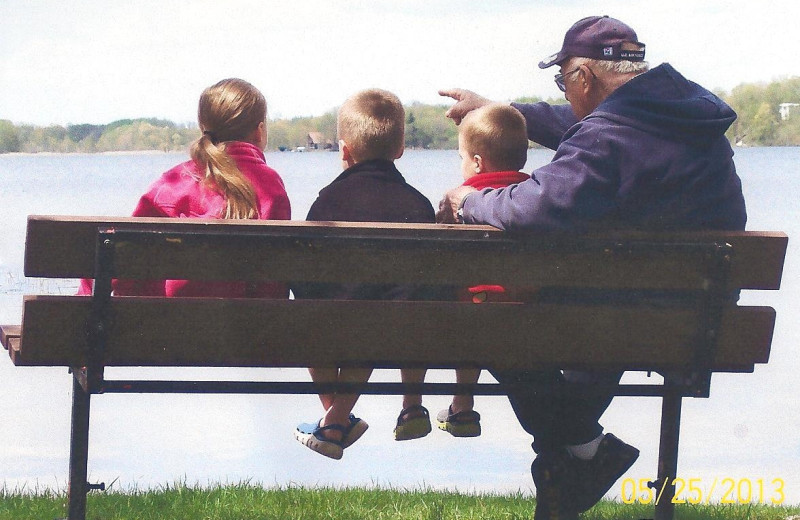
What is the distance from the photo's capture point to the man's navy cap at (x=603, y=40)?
158 inches

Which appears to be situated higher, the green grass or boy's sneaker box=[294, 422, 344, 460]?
boy's sneaker box=[294, 422, 344, 460]

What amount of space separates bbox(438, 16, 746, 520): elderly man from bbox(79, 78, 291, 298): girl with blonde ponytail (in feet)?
2.05

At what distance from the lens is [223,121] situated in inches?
167

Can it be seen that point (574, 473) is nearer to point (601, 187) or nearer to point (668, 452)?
point (668, 452)

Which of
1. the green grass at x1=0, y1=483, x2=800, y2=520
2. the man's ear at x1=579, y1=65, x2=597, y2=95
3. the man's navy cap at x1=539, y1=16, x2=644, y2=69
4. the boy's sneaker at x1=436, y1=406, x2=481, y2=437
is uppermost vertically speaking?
the man's navy cap at x1=539, y1=16, x2=644, y2=69

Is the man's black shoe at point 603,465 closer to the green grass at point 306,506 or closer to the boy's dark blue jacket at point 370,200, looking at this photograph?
the green grass at point 306,506

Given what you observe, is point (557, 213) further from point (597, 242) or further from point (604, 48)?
point (604, 48)

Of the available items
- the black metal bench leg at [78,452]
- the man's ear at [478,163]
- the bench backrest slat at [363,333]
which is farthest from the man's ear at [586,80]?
the black metal bench leg at [78,452]

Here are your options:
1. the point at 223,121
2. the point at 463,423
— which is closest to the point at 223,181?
the point at 223,121

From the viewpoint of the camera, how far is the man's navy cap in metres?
4.02

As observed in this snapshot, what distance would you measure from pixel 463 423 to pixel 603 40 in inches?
55.3

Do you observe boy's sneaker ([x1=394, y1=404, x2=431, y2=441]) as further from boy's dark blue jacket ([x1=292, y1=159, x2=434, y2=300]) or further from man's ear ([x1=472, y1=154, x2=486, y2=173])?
man's ear ([x1=472, y1=154, x2=486, y2=173])

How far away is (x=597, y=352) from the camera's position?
145 inches

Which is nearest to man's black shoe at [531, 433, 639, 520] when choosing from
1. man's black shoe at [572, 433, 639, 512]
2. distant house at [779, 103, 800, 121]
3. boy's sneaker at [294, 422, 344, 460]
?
man's black shoe at [572, 433, 639, 512]
